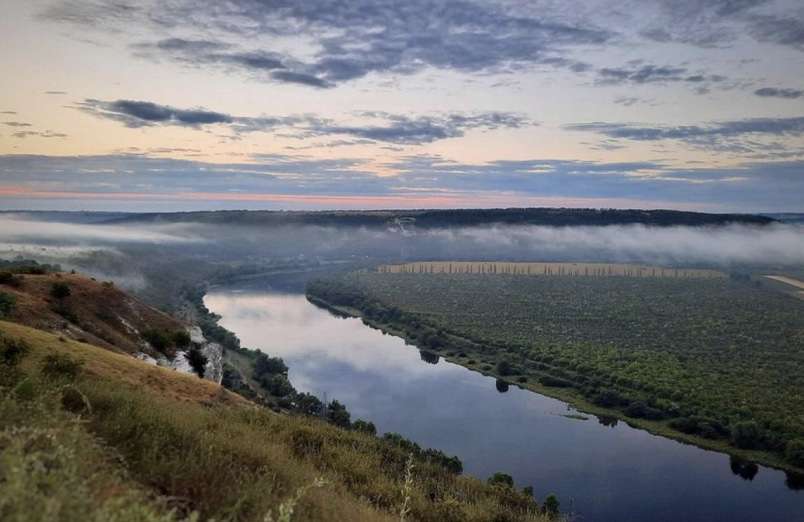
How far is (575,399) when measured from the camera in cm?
4806

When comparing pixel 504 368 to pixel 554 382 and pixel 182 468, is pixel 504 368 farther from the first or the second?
pixel 182 468

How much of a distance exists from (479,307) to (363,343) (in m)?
32.0

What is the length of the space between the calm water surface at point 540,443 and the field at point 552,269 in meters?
99.6

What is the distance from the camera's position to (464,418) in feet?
138

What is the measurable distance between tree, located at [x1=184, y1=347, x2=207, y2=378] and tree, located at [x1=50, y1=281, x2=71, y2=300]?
6.15 meters

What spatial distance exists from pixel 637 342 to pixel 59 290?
62816 millimetres

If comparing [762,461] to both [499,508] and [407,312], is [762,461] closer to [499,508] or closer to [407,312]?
[499,508]

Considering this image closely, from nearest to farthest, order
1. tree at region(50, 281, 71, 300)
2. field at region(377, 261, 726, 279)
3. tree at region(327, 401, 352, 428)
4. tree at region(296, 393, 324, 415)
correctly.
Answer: tree at region(50, 281, 71, 300) < tree at region(327, 401, 352, 428) < tree at region(296, 393, 324, 415) < field at region(377, 261, 726, 279)

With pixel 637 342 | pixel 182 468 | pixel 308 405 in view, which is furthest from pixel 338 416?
pixel 637 342

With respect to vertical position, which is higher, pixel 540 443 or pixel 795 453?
pixel 795 453

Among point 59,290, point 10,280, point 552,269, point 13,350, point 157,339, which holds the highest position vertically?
point 13,350

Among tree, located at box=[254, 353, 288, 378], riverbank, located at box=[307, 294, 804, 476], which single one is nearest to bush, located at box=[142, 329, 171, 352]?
tree, located at box=[254, 353, 288, 378]

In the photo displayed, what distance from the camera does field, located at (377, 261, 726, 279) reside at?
15950cm

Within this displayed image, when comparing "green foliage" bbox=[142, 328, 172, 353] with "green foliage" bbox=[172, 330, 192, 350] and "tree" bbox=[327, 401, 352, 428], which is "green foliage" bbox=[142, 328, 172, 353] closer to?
"green foliage" bbox=[172, 330, 192, 350]
